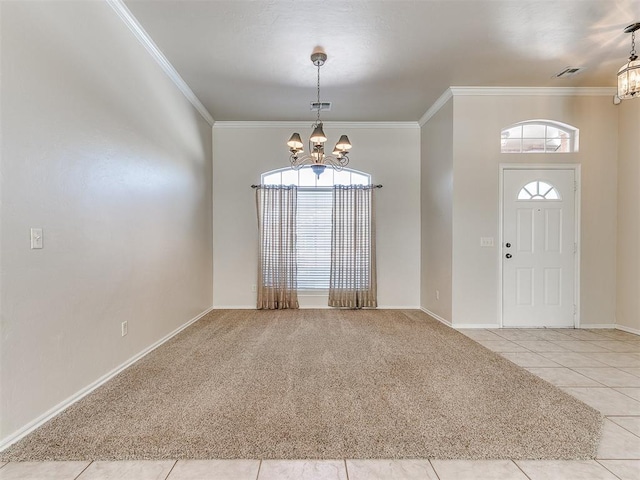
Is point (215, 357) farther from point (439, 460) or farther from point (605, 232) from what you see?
point (605, 232)

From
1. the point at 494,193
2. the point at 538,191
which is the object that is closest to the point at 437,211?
the point at 494,193

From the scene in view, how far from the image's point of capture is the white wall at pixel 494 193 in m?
4.38

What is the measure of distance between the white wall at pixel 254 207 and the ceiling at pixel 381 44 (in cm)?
94

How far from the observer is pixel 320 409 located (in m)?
2.18

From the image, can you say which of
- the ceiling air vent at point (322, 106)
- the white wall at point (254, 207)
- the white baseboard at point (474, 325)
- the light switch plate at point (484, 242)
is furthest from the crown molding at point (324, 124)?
the white baseboard at point (474, 325)

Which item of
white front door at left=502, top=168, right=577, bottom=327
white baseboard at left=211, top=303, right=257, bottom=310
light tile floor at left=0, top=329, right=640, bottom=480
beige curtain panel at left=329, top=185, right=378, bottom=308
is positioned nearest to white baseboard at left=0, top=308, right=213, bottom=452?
light tile floor at left=0, top=329, right=640, bottom=480

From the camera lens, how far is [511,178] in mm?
4391

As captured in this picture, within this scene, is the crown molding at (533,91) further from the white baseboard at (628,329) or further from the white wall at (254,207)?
the white baseboard at (628,329)

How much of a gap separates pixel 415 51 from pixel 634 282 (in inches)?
157

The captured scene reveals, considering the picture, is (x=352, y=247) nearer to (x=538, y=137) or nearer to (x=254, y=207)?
(x=254, y=207)

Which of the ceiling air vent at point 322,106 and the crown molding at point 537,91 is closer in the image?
the crown molding at point 537,91

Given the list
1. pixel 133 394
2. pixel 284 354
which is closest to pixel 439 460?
pixel 284 354

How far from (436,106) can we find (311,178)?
2216 millimetres

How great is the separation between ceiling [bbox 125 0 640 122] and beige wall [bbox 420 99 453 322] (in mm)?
612
